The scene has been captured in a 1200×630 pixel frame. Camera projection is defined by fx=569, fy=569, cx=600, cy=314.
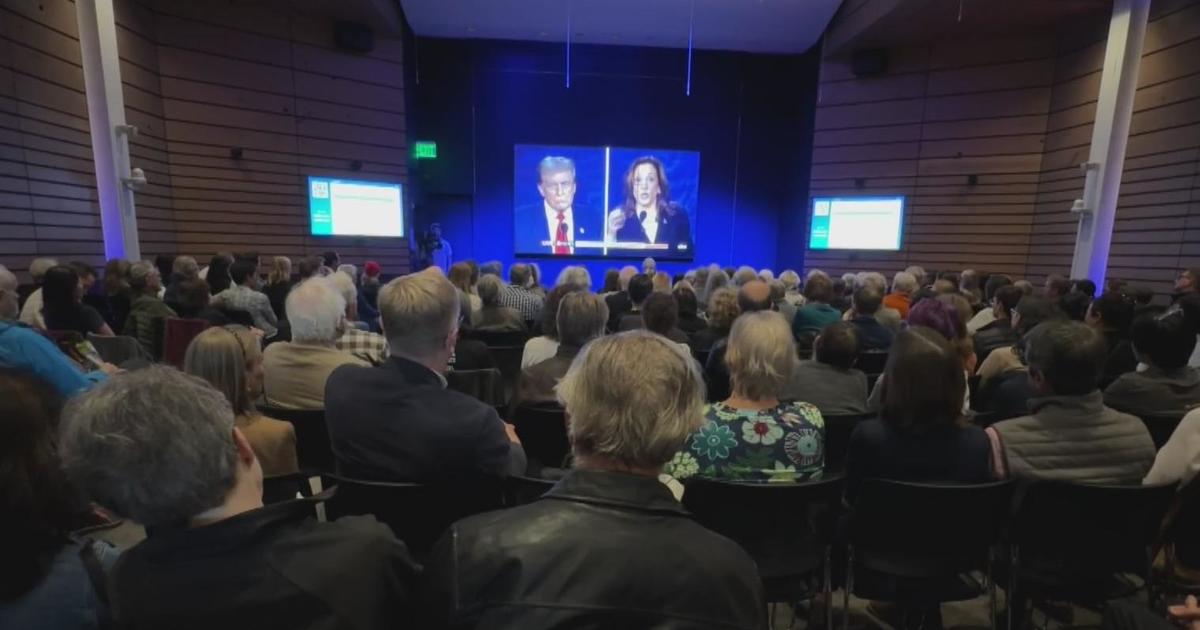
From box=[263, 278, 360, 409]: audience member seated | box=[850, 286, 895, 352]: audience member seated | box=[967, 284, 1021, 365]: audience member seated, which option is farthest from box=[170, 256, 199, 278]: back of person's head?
box=[967, 284, 1021, 365]: audience member seated

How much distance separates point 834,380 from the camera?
8.27 feet

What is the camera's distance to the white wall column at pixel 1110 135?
22.3 feet

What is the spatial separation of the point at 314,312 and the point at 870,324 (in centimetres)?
332

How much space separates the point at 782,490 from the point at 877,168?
32.3 ft

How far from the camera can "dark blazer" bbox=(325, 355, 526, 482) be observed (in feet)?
5.43

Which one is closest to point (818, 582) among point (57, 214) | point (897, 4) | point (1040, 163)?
point (57, 214)

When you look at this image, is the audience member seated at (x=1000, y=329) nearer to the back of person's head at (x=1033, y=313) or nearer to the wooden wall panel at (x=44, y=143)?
the back of person's head at (x=1033, y=313)

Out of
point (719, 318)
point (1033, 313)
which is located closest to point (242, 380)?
point (719, 318)

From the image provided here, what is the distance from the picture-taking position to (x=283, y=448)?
1.96 meters

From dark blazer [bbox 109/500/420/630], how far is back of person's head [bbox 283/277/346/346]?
1.68 metres

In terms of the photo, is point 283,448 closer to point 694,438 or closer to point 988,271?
point 694,438

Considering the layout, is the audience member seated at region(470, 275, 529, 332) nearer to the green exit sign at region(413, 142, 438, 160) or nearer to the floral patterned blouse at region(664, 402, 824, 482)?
the floral patterned blouse at region(664, 402, 824, 482)

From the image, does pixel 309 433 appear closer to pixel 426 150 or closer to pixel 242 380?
pixel 242 380

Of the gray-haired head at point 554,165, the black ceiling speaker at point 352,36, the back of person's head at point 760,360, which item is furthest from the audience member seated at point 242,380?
the gray-haired head at point 554,165
